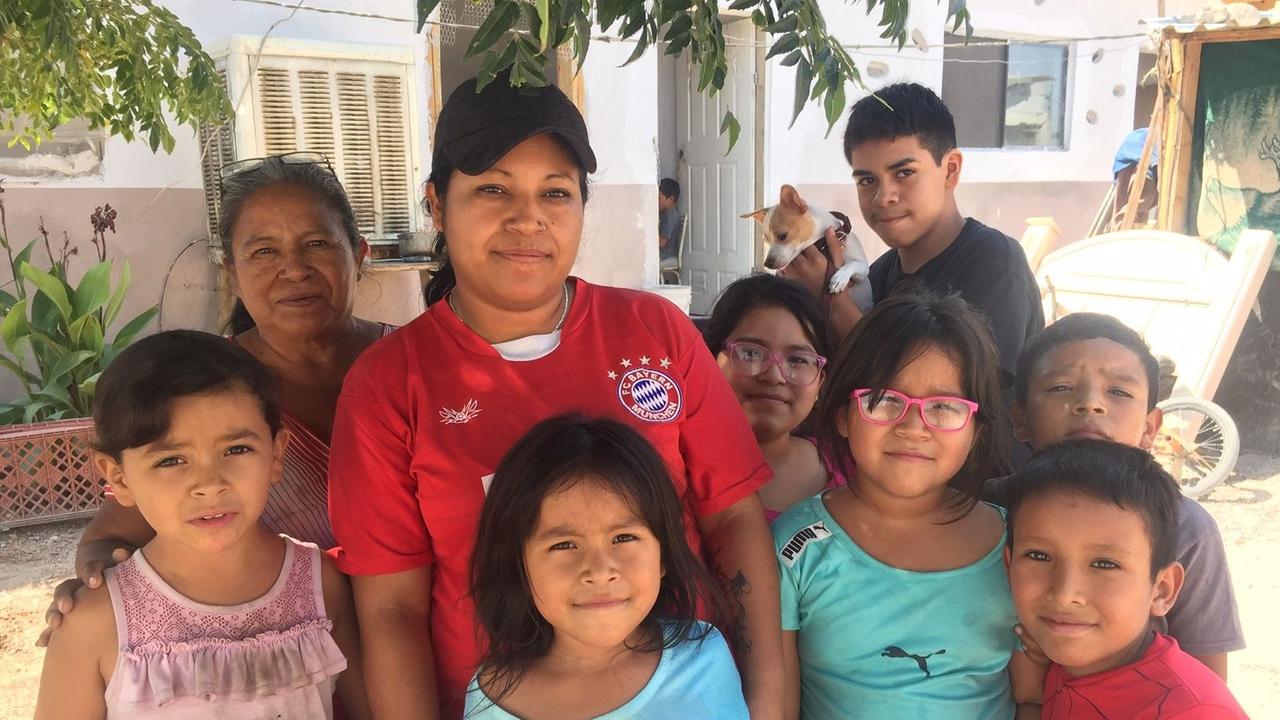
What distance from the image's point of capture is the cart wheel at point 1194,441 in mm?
5645

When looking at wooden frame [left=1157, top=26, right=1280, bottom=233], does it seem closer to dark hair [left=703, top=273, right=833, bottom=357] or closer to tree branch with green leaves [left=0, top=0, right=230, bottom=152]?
dark hair [left=703, top=273, right=833, bottom=357]

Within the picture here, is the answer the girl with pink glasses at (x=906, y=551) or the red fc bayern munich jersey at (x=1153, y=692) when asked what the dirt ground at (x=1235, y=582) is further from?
the girl with pink glasses at (x=906, y=551)

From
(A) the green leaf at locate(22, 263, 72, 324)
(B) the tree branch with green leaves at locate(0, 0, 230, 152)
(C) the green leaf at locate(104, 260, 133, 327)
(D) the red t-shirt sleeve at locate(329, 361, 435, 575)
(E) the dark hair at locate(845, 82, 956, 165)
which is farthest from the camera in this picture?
(C) the green leaf at locate(104, 260, 133, 327)

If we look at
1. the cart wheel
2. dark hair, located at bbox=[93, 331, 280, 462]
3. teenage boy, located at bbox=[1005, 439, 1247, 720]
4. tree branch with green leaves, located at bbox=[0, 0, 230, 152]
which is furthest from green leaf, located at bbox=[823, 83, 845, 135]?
the cart wheel

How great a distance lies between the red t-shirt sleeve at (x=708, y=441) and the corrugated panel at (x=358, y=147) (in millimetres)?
5025

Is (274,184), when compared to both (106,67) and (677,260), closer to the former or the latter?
(106,67)

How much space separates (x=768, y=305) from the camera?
2.29 m

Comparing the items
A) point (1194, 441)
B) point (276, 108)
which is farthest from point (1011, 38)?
point (276, 108)

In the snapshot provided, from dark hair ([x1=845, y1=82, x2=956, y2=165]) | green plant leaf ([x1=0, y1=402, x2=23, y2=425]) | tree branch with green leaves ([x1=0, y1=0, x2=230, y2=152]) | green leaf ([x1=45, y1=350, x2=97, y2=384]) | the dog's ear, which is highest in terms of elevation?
tree branch with green leaves ([x1=0, y1=0, x2=230, y2=152])

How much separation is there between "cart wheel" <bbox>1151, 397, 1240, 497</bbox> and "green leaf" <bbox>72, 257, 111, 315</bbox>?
6301 millimetres

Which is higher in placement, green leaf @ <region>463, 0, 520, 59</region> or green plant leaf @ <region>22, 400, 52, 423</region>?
green leaf @ <region>463, 0, 520, 59</region>

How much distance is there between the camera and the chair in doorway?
9.30 meters

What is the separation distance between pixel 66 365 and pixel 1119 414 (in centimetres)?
544

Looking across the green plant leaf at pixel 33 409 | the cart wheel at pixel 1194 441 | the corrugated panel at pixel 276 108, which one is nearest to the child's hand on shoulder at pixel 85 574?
the green plant leaf at pixel 33 409
